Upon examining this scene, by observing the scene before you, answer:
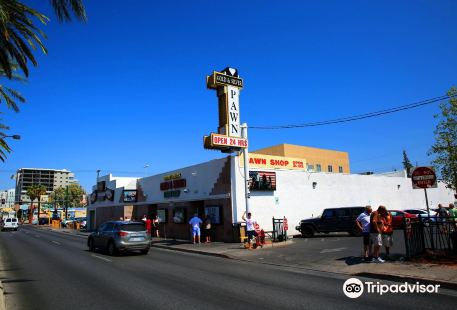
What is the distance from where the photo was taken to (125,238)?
1677cm

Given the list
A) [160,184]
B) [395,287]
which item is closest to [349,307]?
[395,287]

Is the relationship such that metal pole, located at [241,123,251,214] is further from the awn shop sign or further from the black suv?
the black suv

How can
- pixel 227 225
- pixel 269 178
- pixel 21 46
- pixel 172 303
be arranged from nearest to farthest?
pixel 172 303 < pixel 21 46 < pixel 227 225 < pixel 269 178

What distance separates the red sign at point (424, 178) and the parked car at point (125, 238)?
38.4 ft

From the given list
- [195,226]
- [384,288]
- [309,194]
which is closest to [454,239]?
[384,288]

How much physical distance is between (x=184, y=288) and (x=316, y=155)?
50.9m

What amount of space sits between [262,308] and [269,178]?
55.5 feet

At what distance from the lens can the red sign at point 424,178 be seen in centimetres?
1146

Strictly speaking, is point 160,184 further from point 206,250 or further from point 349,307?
point 349,307

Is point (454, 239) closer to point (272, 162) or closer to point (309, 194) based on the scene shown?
point (272, 162)

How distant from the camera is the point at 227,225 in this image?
877 inches

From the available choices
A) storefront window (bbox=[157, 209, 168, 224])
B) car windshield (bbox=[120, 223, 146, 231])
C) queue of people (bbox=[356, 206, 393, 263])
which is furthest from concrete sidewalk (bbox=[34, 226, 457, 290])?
storefront window (bbox=[157, 209, 168, 224])

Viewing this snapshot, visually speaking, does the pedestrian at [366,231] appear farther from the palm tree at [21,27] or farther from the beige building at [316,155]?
the beige building at [316,155]

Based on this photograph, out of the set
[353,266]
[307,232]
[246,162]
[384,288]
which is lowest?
[384,288]
